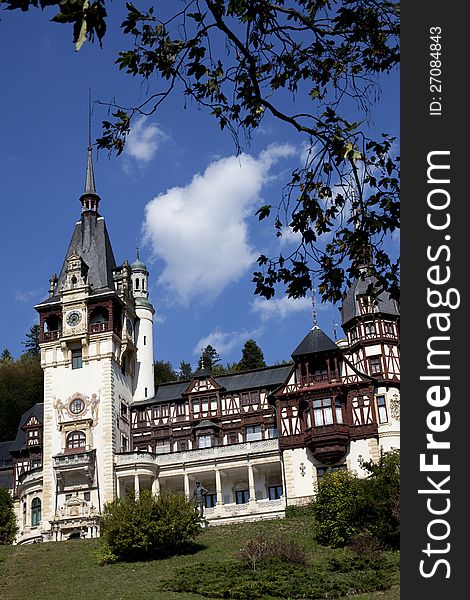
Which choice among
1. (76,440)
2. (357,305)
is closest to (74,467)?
(76,440)

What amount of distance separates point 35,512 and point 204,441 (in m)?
14.0

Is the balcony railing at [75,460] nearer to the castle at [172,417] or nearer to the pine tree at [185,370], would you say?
the castle at [172,417]

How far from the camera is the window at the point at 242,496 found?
61.8 m

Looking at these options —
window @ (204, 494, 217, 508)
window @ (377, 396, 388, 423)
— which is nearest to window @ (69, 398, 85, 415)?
window @ (204, 494, 217, 508)

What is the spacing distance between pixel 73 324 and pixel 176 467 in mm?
13737

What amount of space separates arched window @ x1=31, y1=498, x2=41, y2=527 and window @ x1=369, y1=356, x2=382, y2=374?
89.1ft

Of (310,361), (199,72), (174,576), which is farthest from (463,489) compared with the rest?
(310,361)

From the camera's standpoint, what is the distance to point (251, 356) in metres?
91.7

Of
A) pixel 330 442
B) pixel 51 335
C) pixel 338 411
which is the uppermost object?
pixel 51 335

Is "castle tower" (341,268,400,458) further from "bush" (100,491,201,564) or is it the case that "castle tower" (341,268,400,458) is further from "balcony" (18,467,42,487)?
"balcony" (18,467,42,487)

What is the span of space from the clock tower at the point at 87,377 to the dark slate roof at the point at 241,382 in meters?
1.63

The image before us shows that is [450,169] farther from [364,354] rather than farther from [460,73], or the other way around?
[364,354]

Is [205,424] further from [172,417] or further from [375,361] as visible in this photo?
[375,361]


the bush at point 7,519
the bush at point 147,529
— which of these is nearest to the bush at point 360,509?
the bush at point 147,529
